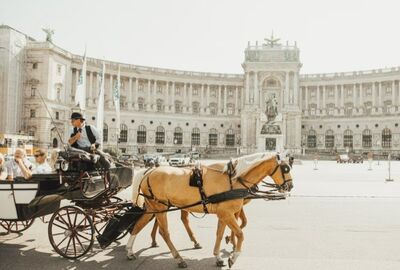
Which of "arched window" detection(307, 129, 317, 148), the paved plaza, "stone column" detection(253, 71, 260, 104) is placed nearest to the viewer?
the paved plaza

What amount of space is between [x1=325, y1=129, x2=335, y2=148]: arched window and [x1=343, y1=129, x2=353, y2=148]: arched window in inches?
90.3

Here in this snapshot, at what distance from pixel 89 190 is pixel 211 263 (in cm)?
307

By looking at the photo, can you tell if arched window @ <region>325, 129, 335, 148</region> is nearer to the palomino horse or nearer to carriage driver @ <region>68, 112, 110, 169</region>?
the palomino horse

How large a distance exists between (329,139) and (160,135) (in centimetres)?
3601

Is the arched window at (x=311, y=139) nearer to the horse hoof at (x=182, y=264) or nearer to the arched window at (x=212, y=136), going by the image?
the arched window at (x=212, y=136)

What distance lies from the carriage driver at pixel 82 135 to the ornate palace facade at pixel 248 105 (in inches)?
2551

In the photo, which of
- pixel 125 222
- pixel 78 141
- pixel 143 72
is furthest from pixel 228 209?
pixel 143 72

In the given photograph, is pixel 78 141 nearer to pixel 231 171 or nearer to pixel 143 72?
pixel 231 171

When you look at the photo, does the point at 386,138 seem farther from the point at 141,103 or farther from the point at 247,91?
the point at 141,103

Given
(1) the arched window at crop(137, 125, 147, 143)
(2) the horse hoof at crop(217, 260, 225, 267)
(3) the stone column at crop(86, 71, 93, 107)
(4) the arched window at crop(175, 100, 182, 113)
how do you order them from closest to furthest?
(2) the horse hoof at crop(217, 260, 225, 267) → (3) the stone column at crop(86, 71, 93, 107) → (1) the arched window at crop(137, 125, 147, 143) → (4) the arched window at crop(175, 100, 182, 113)

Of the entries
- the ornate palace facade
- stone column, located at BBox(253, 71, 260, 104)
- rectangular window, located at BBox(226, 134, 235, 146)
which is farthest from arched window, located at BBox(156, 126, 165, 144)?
stone column, located at BBox(253, 71, 260, 104)

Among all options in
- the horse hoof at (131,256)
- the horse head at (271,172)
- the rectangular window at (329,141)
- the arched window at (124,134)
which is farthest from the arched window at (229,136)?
the horse hoof at (131,256)

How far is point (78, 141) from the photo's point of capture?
9133 mm

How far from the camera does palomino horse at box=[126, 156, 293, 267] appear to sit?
24.8 feet
